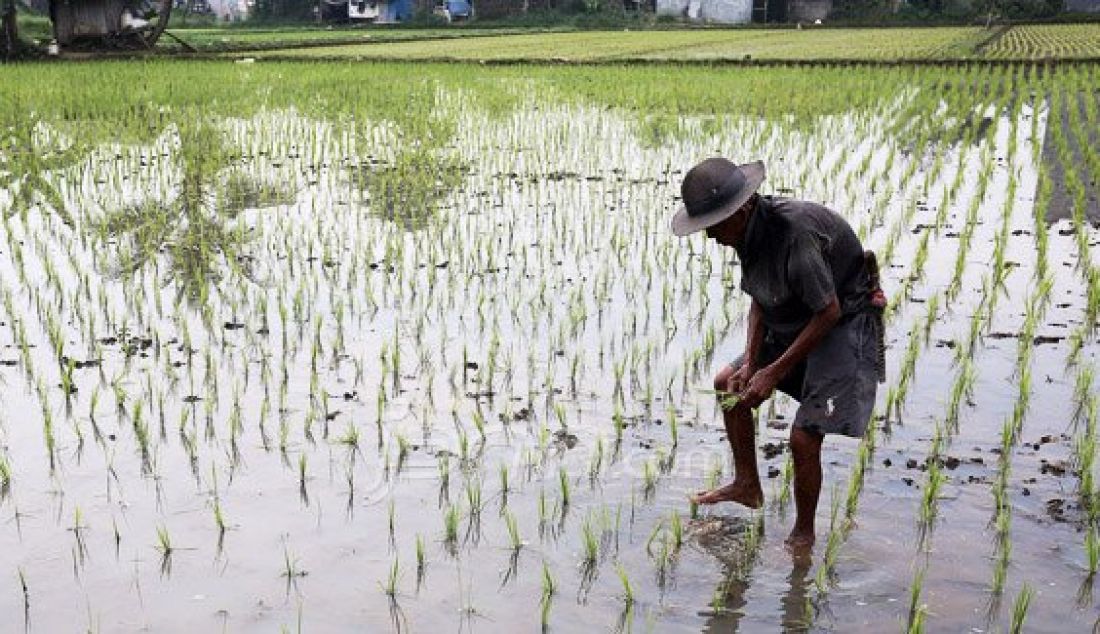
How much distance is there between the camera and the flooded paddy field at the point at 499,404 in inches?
106

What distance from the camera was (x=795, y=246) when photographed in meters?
2.62

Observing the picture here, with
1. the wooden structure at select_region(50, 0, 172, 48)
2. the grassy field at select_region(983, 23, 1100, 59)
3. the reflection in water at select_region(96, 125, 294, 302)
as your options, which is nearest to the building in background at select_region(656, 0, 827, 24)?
the grassy field at select_region(983, 23, 1100, 59)

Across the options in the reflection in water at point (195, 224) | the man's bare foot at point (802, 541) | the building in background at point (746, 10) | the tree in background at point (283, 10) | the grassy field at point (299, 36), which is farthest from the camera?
the tree in background at point (283, 10)

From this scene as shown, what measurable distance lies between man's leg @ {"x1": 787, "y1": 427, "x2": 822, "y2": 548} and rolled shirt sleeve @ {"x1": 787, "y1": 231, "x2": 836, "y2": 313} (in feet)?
1.07

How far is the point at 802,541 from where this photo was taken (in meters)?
2.83

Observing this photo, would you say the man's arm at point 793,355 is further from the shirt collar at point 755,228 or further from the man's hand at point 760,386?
the shirt collar at point 755,228

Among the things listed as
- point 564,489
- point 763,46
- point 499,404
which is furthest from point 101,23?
point 564,489

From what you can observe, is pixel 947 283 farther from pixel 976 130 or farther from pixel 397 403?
pixel 976 130

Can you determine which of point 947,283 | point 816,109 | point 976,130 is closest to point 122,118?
point 816,109

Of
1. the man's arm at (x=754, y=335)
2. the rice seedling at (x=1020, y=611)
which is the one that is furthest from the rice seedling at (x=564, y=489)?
the rice seedling at (x=1020, y=611)

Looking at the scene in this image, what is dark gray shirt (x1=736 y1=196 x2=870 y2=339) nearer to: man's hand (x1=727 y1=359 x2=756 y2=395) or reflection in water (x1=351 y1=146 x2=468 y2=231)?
man's hand (x1=727 y1=359 x2=756 y2=395)

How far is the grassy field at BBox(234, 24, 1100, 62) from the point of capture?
17625 millimetres

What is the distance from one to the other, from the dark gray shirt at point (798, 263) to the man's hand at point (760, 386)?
0.12m

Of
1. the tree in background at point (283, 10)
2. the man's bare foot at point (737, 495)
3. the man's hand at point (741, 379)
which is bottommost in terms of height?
the man's bare foot at point (737, 495)
